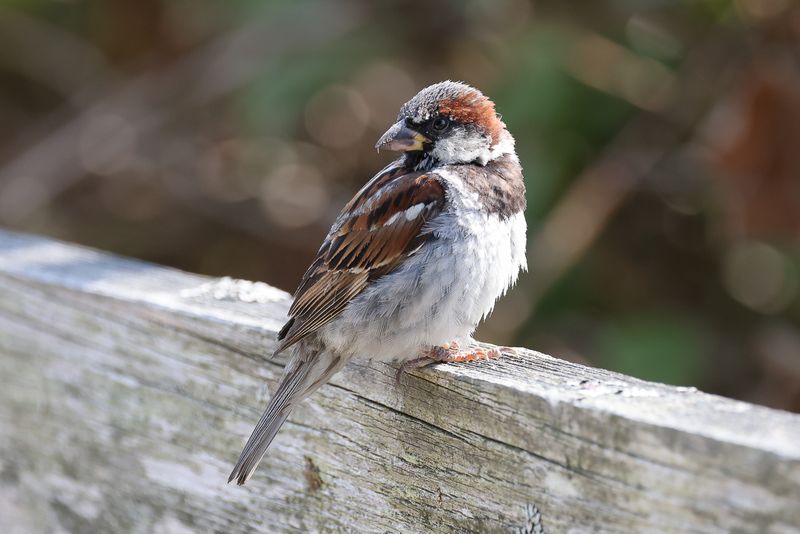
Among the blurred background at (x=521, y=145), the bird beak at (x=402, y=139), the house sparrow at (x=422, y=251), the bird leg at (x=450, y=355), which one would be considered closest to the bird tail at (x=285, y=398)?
the house sparrow at (x=422, y=251)

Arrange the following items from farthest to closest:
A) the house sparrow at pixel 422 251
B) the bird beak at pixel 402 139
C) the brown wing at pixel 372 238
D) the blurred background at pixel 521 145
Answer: the blurred background at pixel 521 145, the bird beak at pixel 402 139, the brown wing at pixel 372 238, the house sparrow at pixel 422 251

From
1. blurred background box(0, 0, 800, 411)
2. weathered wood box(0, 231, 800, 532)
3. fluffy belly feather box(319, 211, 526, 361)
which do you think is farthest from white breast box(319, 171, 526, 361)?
blurred background box(0, 0, 800, 411)

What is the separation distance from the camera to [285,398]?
1.41m

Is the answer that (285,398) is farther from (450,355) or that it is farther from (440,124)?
(440,124)

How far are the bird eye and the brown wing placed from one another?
0.13 meters

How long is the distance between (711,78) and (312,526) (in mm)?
2059

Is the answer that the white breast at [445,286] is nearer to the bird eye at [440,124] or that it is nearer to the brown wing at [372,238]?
the brown wing at [372,238]

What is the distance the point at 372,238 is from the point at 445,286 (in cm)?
19

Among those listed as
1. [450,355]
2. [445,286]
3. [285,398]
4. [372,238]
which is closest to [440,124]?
[372,238]

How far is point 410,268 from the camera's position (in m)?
1.77

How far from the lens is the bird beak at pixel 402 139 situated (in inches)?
75.9

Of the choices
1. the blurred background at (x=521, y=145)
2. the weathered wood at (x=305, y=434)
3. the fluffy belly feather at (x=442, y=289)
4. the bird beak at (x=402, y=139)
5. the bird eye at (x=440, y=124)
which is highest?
the blurred background at (x=521, y=145)

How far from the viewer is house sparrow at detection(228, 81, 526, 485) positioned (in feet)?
5.33

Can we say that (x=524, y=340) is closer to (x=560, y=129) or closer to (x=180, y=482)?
(x=560, y=129)
